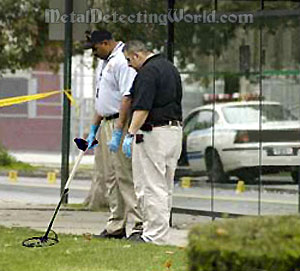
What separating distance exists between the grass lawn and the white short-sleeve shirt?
1.32 m

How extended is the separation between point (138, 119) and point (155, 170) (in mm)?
522

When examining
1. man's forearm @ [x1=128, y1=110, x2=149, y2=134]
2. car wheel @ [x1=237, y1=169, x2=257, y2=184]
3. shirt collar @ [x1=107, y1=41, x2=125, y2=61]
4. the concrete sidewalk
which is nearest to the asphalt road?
car wheel @ [x1=237, y1=169, x2=257, y2=184]

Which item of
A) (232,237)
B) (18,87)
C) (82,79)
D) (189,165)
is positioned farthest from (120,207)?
(82,79)

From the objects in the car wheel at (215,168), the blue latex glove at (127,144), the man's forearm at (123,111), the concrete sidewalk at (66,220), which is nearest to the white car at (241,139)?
the car wheel at (215,168)

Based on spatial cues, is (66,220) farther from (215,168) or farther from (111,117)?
(215,168)

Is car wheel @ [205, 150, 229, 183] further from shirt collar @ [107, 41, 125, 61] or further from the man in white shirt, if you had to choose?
shirt collar @ [107, 41, 125, 61]

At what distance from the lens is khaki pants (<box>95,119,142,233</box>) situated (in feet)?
33.6

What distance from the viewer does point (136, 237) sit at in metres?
10.0

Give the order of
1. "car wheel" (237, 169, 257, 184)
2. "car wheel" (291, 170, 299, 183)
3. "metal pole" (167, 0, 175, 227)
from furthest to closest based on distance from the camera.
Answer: "car wheel" (237, 169, 257, 184)
"car wheel" (291, 170, 299, 183)
"metal pole" (167, 0, 175, 227)

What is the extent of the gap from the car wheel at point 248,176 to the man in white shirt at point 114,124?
201 inches

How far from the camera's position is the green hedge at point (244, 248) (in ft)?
16.7

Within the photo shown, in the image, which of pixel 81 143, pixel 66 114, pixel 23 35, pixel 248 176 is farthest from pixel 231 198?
pixel 23 35

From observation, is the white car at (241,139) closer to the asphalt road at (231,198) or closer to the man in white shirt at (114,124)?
the asphalt road at (231,198)

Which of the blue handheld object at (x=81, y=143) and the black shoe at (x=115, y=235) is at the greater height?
the blue handheld object at (x=81, y=143)
